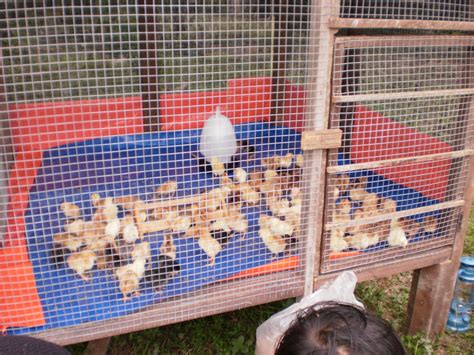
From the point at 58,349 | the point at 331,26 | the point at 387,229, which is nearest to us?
the point at 58,349

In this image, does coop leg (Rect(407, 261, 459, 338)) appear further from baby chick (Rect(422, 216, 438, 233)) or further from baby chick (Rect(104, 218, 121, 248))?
baby chick (Rect(104, 218, 121, 248))

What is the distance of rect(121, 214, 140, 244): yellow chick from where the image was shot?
6.98ft

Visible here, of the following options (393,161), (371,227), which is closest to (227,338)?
(371,227)

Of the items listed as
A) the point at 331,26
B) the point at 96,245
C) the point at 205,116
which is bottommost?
the point at 96,245

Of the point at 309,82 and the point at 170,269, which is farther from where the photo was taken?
the point at 170,269

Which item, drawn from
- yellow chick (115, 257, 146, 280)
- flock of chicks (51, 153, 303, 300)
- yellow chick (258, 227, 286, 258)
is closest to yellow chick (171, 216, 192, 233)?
flock of chicks (51, 153, 303, 300)

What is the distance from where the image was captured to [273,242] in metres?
2.12

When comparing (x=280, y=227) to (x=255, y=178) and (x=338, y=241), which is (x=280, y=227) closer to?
(x=338, y=241)

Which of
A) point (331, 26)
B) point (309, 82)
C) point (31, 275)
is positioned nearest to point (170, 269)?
point (31, 275)

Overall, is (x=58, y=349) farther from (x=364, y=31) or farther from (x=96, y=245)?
(x=364, y=31)

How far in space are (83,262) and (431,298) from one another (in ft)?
6.18

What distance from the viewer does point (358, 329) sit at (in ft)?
3.98

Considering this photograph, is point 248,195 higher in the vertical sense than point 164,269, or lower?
higher

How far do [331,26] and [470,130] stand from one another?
0.99 metres
